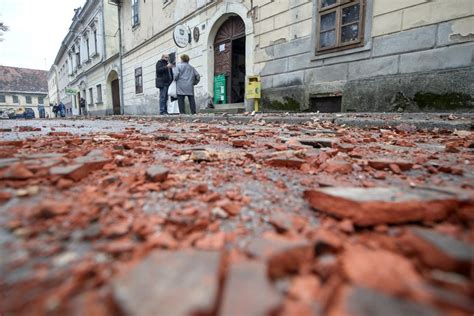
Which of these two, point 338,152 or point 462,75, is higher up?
point 462,75

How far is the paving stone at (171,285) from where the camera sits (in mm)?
413

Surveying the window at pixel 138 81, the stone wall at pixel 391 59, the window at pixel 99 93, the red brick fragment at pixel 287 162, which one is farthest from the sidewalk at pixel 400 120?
the window at pixel 99 93

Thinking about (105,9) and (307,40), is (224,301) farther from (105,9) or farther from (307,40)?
(105,9)

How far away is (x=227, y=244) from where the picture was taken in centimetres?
64

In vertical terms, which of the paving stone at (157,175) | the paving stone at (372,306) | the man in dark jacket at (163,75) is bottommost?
the paving stone at (372,306)

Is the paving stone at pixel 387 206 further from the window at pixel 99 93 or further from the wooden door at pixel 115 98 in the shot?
→ the window at pixel 99 93

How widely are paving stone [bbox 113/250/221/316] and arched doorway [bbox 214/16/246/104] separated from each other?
840 cm

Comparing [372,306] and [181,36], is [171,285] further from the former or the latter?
[181,36]

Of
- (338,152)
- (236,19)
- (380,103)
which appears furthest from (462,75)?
(236,19)

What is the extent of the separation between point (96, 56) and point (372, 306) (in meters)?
21.4

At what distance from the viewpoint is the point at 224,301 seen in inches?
16.9

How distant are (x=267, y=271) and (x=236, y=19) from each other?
347 inches

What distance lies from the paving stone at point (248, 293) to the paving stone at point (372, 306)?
0.34ft

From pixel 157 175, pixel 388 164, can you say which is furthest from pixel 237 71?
pixel 157 175
